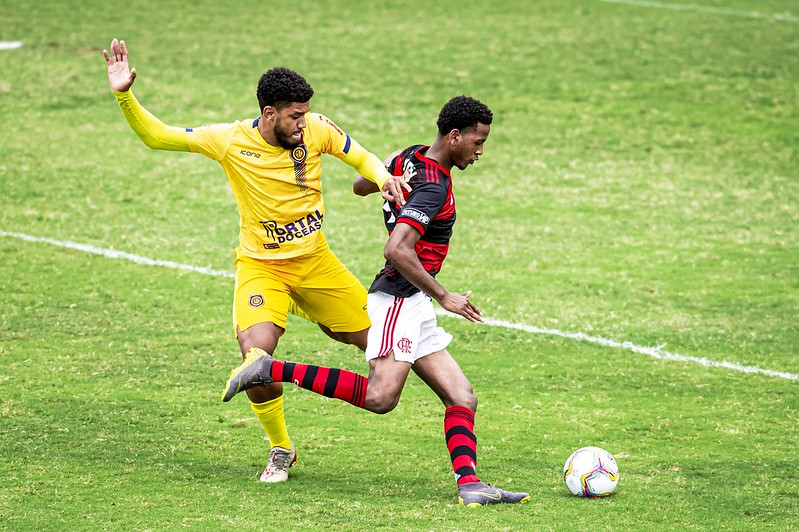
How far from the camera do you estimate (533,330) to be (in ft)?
35.6

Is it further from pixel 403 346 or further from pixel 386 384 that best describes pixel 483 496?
pixel 403 346

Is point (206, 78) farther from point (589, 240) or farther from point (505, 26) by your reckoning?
point (589, 240)

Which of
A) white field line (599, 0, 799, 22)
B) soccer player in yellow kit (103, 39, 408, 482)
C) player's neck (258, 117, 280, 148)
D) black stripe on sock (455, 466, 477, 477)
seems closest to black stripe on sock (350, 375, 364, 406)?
soccer player in yellow kit (103, 39, 408, 482)

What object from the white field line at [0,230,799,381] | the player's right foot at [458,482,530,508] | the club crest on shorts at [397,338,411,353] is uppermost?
the club crest on shorts at [397,338,411,353]

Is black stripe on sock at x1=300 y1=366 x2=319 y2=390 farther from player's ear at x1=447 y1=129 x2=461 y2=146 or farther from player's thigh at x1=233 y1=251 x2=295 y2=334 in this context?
player's ear at x1=447 y1=129 x2=461 y2=146

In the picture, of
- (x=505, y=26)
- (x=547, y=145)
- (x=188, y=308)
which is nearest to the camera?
(x=188, y=308)

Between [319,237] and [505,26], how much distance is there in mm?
17500

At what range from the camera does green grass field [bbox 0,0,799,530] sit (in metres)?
7.13

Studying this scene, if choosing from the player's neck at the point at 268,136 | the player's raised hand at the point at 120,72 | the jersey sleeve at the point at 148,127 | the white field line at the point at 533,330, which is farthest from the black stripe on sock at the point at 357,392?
the white field line at the point at 533,330

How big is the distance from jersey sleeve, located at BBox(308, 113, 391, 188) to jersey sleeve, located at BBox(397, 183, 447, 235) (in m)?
0.71

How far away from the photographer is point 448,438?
276 inches

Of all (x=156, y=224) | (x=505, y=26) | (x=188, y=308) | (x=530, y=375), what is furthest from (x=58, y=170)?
(x=505, y=26)

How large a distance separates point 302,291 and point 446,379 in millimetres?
1250

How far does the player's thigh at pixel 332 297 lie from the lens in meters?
7.70
